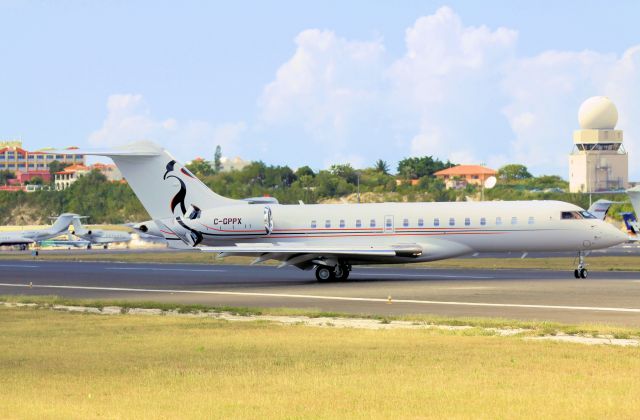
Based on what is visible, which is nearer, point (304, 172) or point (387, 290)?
point (387, 290)

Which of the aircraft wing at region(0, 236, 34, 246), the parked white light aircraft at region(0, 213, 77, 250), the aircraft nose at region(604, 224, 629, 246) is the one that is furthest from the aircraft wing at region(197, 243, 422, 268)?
the aircraft wing at region(0, 236, 34, 246)

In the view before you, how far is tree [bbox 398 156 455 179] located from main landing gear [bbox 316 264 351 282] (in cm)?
13723

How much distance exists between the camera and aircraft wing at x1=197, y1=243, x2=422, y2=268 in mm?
42188

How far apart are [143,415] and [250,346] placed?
735 centimetres

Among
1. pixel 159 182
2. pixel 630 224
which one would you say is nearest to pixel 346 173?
pixel 630 224

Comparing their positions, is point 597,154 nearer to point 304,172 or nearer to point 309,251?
point 304,172

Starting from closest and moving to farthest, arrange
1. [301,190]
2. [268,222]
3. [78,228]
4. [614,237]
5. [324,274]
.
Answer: [614,237], [324,274], [268,222], [78,228], [301,190]

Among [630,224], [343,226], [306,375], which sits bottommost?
[306,375]

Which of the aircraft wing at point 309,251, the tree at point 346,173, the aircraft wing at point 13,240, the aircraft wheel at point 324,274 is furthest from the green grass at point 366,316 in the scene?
the tree at point 346,173

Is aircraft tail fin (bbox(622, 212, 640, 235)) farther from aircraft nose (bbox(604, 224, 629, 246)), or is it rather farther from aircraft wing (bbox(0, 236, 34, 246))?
aircraft wing (bbox(0, 236, 34, 246))

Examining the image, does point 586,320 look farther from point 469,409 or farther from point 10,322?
point 10,322

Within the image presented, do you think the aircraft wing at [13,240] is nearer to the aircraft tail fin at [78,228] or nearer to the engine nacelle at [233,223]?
the aircraft tail fin at [78,228]

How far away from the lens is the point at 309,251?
140 ft

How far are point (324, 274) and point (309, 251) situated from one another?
2.06 metres
